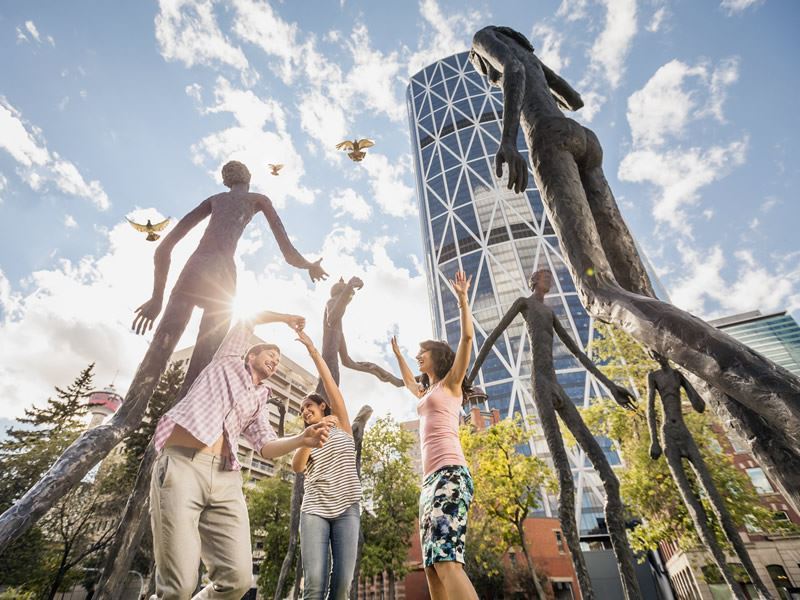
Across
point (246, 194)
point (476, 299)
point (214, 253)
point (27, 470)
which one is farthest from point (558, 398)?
point (476, 299)

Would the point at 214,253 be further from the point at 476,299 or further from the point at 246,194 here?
the point at 476,299

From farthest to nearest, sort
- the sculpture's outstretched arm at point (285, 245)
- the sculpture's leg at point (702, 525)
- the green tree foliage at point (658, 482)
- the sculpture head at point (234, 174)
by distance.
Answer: the green tree foliage at point (658, 482)
the sculpture head at point (234, 174)
the sculpture's outstretched arm at point (285, 245)
the sculpture's leg at point (702, 525)

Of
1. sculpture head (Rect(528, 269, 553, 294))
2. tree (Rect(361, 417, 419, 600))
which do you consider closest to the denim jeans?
sculpture head (Rect(528, 269, 553, 294))

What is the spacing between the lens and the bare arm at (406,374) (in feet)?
11.4

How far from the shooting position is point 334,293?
6.11 meters

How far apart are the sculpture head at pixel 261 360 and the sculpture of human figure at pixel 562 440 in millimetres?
1792

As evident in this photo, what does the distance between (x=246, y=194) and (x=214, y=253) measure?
977mm

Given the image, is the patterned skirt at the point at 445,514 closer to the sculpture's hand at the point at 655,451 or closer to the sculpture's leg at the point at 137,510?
the sculpture's leg at the point at 137,510

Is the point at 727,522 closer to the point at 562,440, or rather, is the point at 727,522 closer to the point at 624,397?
the point at 624,397

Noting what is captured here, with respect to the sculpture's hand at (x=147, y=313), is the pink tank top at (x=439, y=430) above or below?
below

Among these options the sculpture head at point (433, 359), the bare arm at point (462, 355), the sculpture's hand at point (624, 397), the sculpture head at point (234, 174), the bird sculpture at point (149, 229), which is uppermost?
the bird sculpture at point (149, 229)

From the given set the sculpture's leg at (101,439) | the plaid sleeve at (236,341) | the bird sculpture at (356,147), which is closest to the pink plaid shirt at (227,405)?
the plaid sleeve at (236,341)

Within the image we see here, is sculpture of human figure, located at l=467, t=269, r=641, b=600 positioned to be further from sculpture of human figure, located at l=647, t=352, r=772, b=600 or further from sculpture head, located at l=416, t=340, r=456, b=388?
sculpture head, located at l=416, t=340, r=456, b=388

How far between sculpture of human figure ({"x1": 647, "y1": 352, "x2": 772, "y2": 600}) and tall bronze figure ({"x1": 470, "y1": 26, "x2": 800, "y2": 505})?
1618 millimetres
